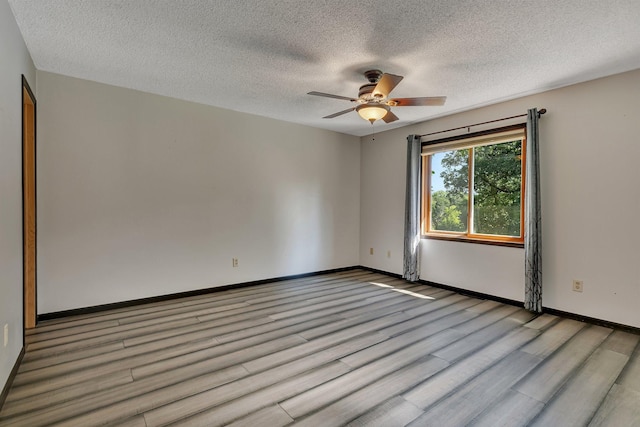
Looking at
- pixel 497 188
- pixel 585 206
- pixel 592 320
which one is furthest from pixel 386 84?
pixel 592 320

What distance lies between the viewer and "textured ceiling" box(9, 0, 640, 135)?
2.05 metres

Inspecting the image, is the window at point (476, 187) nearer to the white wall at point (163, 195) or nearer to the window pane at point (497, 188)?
the window pane at point (497, 188)

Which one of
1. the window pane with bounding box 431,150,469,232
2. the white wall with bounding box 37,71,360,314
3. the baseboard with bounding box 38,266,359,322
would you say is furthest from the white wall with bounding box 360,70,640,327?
the baseboard with bounding box 38,266,359,322

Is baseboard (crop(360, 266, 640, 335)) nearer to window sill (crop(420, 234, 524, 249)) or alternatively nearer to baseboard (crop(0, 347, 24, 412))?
window sill (crop(420, 234, 524, 249))

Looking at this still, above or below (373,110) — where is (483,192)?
below

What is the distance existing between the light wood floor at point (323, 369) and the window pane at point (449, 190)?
132 cm

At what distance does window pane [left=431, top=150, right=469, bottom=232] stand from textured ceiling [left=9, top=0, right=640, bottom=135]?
1046 millimetres

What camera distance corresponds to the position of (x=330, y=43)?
96.9 inches

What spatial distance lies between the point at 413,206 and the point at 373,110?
2.14 meters

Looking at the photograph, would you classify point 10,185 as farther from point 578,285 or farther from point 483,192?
point 578,285

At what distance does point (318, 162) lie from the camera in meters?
5.19

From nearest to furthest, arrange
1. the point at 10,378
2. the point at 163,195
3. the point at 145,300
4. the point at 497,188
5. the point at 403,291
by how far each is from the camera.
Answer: the point at 10,378, the point at 145,300, the point at 163,195, the point at 497,188, the point at 403,291

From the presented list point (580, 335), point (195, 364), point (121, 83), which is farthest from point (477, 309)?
point (121, 83)

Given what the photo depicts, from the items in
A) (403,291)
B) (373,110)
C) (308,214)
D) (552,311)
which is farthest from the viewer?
(308,214)
